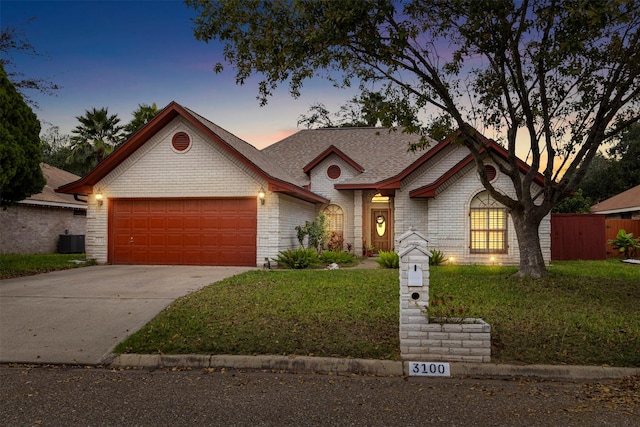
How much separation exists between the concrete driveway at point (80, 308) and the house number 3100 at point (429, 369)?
13.4 feet

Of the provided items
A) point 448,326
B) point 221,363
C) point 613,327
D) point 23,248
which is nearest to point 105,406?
point 221,363

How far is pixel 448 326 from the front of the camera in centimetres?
600

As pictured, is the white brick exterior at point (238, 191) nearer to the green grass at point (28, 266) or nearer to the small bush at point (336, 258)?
the green grass at point (28, 266)

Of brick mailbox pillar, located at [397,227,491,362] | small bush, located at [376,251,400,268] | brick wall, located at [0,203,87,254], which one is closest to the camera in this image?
brick mailbox pillar, located at [397,227,491,362]

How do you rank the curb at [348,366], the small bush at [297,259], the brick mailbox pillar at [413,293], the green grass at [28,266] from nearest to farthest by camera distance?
1. the curb at [348,366]
2. the brick mailbox pillar at [413,293]
3. the green grass at [28,266]
4. the small bush at [297,259]

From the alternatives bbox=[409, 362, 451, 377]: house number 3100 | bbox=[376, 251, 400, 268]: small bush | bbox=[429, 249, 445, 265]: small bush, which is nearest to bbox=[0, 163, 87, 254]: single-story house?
bbox=[376, 251, 400, 268]: small bush

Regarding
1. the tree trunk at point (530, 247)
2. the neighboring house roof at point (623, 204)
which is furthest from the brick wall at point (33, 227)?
the neighboring house roof at point (623, 204)

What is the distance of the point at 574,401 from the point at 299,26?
26.5 feet

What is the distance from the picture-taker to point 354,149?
944 inches

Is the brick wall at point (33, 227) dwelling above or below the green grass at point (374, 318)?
above

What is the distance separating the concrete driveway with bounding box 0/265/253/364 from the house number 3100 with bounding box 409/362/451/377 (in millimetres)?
4093

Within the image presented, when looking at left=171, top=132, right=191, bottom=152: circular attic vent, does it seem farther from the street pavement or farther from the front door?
the street pavement

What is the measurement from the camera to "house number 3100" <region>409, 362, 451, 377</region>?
5629 mm

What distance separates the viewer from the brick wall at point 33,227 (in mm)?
21094
